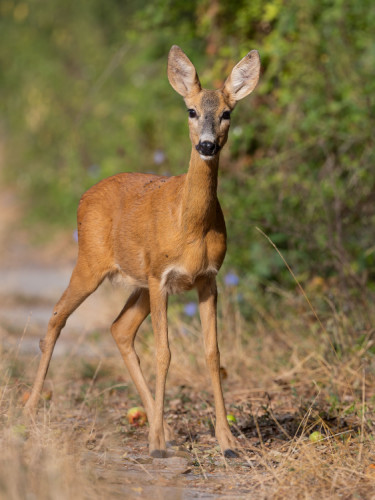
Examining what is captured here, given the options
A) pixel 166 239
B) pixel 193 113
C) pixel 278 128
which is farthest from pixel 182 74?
pixel 278 128

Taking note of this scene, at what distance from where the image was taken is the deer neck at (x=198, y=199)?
16.4 feet

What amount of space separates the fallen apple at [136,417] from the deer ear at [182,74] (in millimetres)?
2083

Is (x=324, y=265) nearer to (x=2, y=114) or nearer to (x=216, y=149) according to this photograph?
(x=216, y=149)

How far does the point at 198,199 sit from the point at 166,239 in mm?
315

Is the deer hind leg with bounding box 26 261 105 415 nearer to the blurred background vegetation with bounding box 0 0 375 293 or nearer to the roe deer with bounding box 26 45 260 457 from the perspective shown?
the roe deer with bounding box 26 45 260 457

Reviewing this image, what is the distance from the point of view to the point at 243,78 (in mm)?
5297

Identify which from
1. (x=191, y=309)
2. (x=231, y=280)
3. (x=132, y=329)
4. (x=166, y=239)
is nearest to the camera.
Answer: (x=166, y=239)

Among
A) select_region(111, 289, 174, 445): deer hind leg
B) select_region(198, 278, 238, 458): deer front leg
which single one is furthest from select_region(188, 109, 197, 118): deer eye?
select_region(111, 289, 174, 445): deer hind leg

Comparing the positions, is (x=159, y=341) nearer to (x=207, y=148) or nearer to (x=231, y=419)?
(x=231, y=419)

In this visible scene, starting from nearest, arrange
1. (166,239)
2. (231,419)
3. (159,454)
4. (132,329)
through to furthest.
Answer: (159,454)
(166,239)
(231,419)
(132,329)

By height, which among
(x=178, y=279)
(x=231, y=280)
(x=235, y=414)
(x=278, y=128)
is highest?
(x=278, y=128)

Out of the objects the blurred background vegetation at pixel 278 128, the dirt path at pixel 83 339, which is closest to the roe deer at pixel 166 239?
the dirt path at pixel 83 339

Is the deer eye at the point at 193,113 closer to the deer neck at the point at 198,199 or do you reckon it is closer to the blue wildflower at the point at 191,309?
the deer neck at the point at 198,199

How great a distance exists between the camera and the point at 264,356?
6871mm
